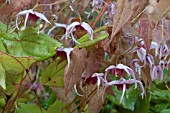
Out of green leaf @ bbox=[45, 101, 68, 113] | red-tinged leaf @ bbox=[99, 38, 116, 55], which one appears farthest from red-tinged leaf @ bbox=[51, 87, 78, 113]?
red-tinged leaf @ bbox=[99, 38, 116, 55]

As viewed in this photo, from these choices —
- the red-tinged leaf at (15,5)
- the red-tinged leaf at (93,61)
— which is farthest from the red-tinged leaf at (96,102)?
the red-tinged leaf at (15,5)

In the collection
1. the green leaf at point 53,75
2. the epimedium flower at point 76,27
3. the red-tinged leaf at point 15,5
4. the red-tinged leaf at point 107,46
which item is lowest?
the green leaf at point 53,75

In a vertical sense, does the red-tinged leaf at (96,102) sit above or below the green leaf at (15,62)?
below

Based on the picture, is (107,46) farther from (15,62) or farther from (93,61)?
(15,62)

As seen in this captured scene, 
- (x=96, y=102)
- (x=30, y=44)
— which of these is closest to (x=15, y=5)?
(x=30, y=44)

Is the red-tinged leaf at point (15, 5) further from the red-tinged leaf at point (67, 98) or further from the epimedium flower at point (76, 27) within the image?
the red-tinged leaf at point (67, 98)

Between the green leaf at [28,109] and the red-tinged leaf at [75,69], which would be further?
the green leaf at [28,109]

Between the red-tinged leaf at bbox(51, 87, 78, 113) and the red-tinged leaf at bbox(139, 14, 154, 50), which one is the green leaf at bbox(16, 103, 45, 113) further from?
the red-tinged leaf at bbox(139, 14, 154, 50)
